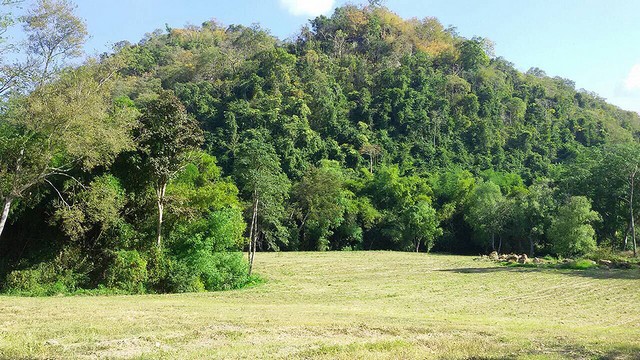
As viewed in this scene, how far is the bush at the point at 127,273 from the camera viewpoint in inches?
864

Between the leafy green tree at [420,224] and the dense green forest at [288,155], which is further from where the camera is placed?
the leafy green tree at [420,224]

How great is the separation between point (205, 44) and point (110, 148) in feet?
316

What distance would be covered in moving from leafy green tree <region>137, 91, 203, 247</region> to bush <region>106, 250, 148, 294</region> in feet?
5.20

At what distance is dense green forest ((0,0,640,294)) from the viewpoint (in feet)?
68.3

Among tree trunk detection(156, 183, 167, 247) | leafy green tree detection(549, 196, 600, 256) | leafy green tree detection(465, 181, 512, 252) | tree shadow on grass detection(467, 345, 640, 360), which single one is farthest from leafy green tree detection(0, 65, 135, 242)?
leafy green tree detection(465, 181, 512, 252)

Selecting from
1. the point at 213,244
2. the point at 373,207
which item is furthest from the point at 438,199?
the point at 213,244

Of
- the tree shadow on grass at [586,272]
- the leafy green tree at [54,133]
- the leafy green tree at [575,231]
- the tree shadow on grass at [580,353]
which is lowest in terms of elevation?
the tree shadow on grass at [586,272]

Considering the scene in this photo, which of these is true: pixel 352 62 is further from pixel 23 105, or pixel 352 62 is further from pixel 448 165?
pixel 23 105

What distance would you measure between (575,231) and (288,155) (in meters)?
37.4

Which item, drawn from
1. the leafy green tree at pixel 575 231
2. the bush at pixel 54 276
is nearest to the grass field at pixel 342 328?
the bush at pixel 54 276

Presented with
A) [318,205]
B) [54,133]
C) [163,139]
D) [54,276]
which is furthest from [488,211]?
[54,133]

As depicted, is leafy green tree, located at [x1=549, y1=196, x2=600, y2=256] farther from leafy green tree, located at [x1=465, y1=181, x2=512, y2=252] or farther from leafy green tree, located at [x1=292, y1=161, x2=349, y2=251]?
leafy green tree, located at [x1=292, y1=161, x2=349, y2=251]

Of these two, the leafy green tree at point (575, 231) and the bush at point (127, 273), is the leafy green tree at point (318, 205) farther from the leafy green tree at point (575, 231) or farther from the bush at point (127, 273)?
the bush at point (127, 273)

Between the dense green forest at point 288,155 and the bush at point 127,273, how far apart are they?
83mm
